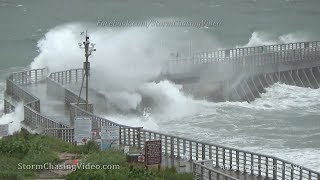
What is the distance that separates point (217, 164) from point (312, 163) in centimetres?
853

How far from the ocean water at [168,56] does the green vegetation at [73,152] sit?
987 centimetres

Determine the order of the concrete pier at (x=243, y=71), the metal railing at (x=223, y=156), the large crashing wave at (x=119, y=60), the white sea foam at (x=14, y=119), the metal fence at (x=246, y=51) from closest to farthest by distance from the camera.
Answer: the metal railing at (x=223, y=156), the white sea foam at (x=14, y=119), the large crashing wave at (x=119, y=60), the concrete pier at (x=243, y=71), the metal fence at (x=246, y=51)

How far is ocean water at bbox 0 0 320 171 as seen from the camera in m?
40.9

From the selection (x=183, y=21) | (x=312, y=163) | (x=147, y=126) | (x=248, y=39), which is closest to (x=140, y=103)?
(x=147, y=126)

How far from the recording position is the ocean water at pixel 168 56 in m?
40.9

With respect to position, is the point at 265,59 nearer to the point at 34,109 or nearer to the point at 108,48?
the point at 108,48

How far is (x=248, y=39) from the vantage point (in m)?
83.4

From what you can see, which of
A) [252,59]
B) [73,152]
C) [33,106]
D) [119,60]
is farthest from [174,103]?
[73,152]

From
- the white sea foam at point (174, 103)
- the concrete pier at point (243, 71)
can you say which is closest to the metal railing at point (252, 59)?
the concrete pier at point (243, 71)

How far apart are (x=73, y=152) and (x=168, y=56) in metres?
31.5

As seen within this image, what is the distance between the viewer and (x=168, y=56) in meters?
56.8

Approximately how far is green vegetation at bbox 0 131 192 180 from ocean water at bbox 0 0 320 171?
9875 millimetres

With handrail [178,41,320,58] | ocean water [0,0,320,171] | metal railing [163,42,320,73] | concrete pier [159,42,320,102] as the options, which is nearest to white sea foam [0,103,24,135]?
ocean water [0,0,320,171]

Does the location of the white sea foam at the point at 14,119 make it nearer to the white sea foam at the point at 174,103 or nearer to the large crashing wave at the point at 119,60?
the white sea foam at the point at 174,103
